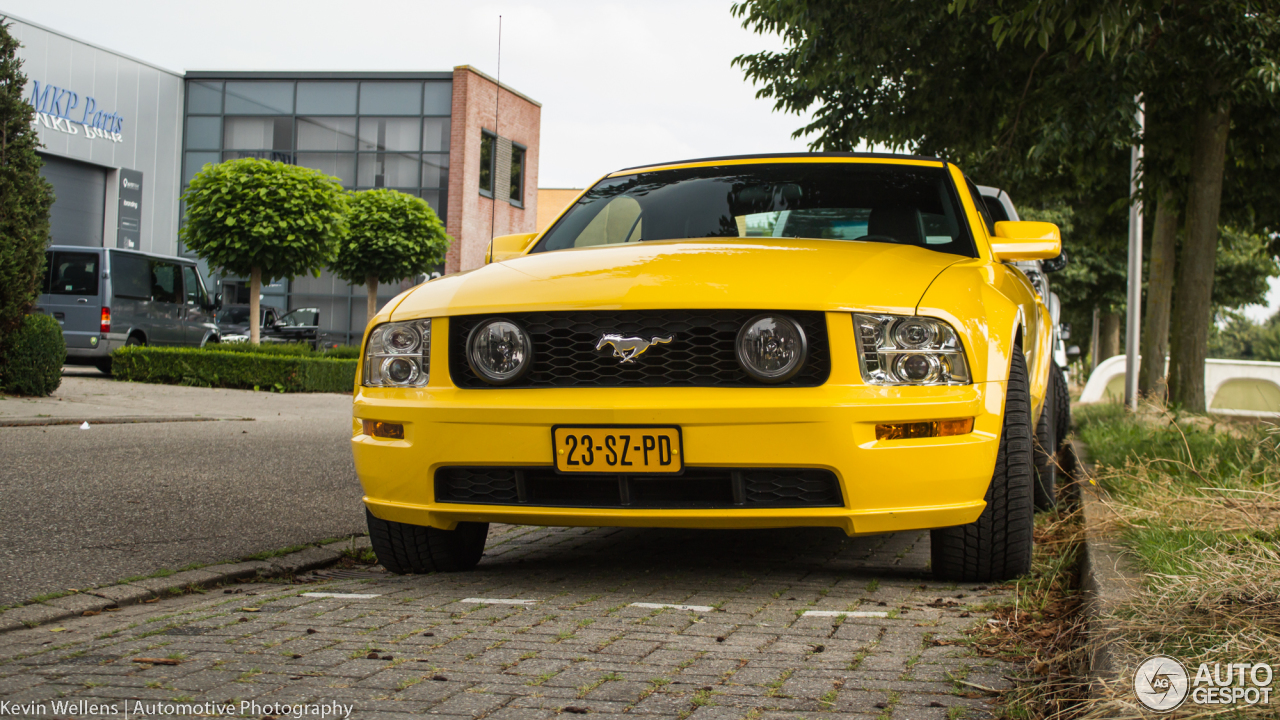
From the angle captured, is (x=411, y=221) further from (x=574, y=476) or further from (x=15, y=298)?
(x=574, y=476)

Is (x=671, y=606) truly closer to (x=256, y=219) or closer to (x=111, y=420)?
(x=111, y=420)

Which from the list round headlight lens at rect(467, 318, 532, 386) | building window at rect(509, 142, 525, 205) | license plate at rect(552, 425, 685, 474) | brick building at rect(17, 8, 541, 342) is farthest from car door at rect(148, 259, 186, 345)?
building window at rect(509, 142, 525, 205)

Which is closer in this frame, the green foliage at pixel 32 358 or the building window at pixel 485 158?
the green foliage at pixel 32 358

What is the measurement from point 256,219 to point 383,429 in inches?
607

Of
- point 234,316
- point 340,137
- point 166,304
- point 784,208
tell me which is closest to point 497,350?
point 784,208

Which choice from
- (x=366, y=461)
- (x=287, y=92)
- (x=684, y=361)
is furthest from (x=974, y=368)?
(x=287, y=92)

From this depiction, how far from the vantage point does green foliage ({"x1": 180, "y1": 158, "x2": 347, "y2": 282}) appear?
1808 centimetres

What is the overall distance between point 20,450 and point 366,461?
448 cm

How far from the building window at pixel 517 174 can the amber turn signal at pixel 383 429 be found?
33506 mm

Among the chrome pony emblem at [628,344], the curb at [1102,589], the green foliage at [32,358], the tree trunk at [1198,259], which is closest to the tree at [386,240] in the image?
the green foliage at [32,358]

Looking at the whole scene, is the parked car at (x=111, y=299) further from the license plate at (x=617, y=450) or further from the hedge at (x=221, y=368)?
the license plate at (x=617, y=450)

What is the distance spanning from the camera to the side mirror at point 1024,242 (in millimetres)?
4410

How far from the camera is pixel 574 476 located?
345 cm

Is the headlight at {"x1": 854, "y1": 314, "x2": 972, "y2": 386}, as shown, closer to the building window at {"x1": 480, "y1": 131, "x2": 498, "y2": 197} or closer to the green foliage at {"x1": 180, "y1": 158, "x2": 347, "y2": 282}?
the green foliage at {"x1": 180, "y1": 158, "x2": 347, "y2": 282}
